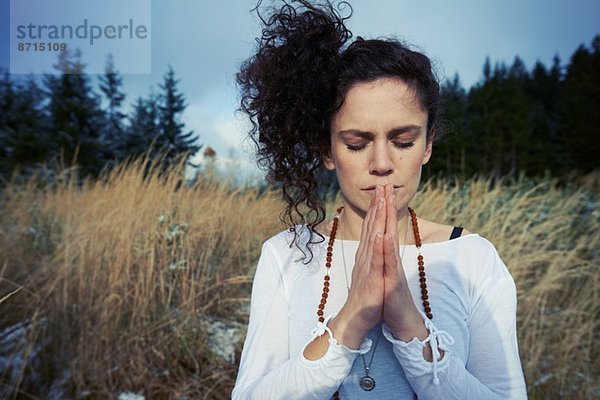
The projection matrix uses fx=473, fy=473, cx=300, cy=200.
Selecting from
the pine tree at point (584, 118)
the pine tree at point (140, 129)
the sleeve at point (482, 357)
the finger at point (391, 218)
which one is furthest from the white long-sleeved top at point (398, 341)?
the pine tree at point (584, 118)

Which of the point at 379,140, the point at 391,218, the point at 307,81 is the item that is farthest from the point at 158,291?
the point at 391,218

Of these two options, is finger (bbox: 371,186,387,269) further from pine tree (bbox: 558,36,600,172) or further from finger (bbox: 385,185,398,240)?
pine tree (bbox: 558,36,600,172)

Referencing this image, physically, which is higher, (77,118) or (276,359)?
(77,118)

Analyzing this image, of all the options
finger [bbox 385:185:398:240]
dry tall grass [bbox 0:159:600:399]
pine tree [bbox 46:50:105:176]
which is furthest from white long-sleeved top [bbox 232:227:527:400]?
pine tree [bbox 46:50:105:176]

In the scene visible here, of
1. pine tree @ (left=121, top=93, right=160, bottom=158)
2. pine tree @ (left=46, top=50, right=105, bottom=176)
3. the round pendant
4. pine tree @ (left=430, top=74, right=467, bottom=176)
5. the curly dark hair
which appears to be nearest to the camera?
the round pendant

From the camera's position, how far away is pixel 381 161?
1160 mm

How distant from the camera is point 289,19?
141cm

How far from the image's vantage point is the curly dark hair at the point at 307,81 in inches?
50.2

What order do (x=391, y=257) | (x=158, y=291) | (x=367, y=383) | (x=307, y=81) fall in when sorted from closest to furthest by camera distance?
1. (x=391, y=257)
2. (x=367, y=383)
3. (x=307, y=81)
4. (x=158, y=291)

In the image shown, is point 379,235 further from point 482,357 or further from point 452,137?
point 452,137

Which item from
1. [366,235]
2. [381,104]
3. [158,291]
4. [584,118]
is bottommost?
[158,291]

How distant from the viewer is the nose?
116cm

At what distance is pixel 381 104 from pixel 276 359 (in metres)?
0.69

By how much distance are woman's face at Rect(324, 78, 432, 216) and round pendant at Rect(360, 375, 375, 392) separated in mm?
415
